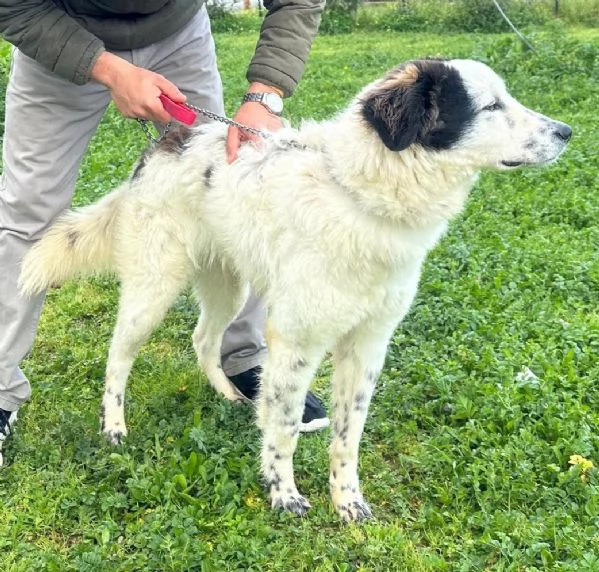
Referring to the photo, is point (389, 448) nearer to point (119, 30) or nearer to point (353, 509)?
point (353, 509)

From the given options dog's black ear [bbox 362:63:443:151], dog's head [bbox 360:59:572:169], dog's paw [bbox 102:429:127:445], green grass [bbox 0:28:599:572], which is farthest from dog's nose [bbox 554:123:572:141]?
dog's paw [bbox 102:429:127:445]

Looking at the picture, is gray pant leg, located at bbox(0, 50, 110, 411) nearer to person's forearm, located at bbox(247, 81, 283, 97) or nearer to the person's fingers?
the person's fingers

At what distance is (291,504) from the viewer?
3137 millimetres

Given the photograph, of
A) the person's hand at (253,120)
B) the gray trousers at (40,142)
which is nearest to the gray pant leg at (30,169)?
the gray trousers at (40,142)

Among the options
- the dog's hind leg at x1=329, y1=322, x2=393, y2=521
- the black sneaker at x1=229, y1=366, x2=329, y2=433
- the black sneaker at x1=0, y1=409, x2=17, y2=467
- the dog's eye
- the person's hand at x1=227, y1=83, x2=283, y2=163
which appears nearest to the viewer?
the dog's eye

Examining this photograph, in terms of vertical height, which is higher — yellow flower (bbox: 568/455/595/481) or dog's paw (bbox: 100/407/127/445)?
yellow flower (bbox: 568/455/595/481)

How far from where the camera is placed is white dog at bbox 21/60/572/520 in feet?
8.82

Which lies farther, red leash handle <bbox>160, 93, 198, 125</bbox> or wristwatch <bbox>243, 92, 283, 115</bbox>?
wristwatch <bbox>243, 92, 283, 115</bbox>

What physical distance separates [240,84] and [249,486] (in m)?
8.98

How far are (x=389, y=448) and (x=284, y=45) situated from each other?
1809mm

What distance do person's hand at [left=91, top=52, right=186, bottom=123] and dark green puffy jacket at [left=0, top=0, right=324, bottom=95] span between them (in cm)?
5

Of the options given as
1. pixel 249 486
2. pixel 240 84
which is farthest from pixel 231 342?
pixel 240 84

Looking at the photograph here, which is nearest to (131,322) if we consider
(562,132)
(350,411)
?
(350,411)

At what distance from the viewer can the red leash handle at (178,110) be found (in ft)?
10.4
